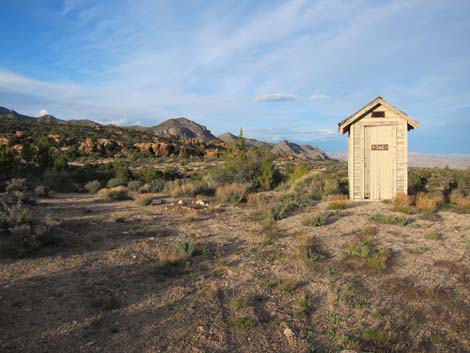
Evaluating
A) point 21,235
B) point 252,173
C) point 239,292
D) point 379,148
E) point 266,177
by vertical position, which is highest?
point 379,148

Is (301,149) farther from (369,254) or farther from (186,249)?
(186,249)

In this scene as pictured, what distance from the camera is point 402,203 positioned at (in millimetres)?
10742

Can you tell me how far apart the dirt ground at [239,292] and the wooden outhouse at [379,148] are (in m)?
3.26

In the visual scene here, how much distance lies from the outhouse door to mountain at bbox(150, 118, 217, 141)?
79169mm

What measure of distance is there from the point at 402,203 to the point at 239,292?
7.65 meters

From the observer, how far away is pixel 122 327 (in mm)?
4215

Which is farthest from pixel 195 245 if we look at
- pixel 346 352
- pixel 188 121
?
pixel 188 121

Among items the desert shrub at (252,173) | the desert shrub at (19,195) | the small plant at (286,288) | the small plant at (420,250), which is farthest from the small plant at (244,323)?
the desert shrub at (252,173)

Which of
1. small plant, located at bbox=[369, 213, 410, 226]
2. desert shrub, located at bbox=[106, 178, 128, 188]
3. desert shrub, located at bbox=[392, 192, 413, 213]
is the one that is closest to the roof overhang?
desert shrub, located at bbox=[392, 192, 413, 213]

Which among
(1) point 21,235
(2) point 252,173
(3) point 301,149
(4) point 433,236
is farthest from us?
(3) point 301,149

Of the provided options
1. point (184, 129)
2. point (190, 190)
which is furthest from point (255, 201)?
point (184, 129)

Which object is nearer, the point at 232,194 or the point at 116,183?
the point at 232,194

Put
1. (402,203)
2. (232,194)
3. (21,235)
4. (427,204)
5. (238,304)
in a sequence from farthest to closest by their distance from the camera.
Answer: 1. (232,194)
2. (402,203)
3. (427,204)
4. (21,235)
5. (238,304)

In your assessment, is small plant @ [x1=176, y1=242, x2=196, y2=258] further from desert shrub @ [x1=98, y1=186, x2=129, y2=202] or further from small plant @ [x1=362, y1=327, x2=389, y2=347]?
desert shrub @ [x1=98, y1=186, x2=129, y2=202]
